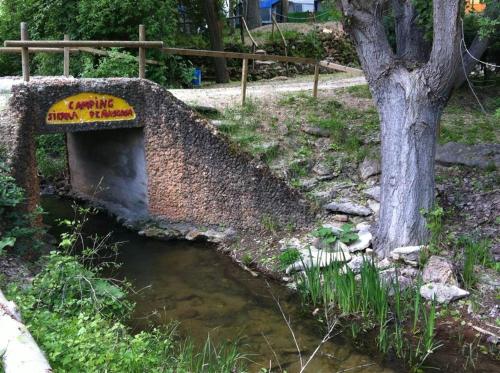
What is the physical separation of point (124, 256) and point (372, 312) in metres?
4.47

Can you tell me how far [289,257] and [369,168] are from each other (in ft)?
8.93

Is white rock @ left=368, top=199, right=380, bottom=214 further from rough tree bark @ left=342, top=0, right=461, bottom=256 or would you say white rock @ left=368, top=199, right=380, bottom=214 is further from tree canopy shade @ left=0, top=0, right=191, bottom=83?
tree canopy shade @ left=0, top=0, right=191, bottom=83

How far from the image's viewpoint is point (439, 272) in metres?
7.62

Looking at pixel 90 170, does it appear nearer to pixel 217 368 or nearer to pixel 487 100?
pixel 217 368

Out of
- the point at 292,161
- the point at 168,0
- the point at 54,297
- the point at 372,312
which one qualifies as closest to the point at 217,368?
the point at 54,297

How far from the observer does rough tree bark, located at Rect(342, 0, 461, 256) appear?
811 cm

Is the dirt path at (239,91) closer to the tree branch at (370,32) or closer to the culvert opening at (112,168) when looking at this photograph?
the culvert opening at (112,168)

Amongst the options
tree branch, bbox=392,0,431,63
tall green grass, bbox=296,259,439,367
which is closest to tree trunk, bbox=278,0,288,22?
tree branch, bbox=392,0,431,63

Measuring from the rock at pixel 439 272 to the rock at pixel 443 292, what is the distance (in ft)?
0.28

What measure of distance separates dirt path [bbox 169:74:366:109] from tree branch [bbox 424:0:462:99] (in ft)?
17.7

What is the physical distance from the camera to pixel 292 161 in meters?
11.0

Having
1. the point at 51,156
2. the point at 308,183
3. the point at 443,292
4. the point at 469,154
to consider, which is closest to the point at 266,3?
the point at 51,156

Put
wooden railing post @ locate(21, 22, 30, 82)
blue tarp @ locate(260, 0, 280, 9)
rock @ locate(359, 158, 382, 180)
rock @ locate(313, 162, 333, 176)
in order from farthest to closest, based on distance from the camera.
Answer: blue tarp @ locate(260, 0, 280, 9) → rock @ locate(313, 162, 333, 176) → rock @ locate(359, 158, 382, 180) → wooden railing post @ locate(21, 22, 30, 82)

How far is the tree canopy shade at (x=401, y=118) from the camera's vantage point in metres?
8.09
